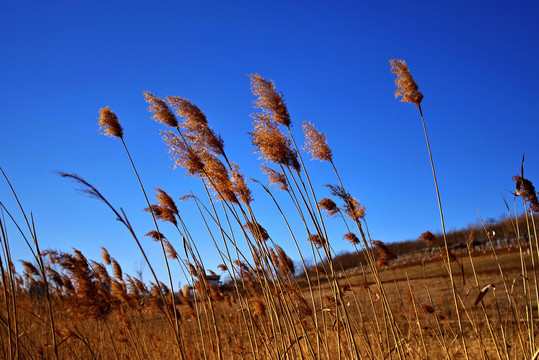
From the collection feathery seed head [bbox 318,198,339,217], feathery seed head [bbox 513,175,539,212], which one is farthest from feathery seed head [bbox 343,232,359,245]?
feathery seed head [bbox 513,175,539,212]

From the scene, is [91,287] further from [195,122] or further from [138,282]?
[138,282]

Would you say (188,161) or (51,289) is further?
(51,289)

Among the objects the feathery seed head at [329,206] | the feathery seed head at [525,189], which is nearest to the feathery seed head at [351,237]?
the feathery seed head at [329,206]

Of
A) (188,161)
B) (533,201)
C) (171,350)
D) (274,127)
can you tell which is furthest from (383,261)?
(171,350)

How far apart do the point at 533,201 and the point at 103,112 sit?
8.94 ft

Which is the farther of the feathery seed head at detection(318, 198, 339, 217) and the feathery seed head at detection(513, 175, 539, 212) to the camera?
the feathery seed head at detection(318, 198, 339, 217)

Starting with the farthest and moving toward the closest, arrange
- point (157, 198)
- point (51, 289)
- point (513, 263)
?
point (513, 263) < point (51, 289) < point (157, 198)

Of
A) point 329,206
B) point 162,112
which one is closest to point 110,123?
point 162,112

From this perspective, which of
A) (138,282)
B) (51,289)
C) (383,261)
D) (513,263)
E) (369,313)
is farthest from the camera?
(513,263)

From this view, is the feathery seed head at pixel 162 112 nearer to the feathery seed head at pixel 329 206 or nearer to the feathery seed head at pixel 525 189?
the feathery seed head at pixel 329 206

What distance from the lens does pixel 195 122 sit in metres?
2.65

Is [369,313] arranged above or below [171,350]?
below

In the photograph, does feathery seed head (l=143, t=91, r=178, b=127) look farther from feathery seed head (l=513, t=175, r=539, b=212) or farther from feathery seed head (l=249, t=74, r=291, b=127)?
feathery seed head (l=513, t=175, r=539, b=212)

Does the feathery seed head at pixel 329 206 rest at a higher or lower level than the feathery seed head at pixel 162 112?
lower
